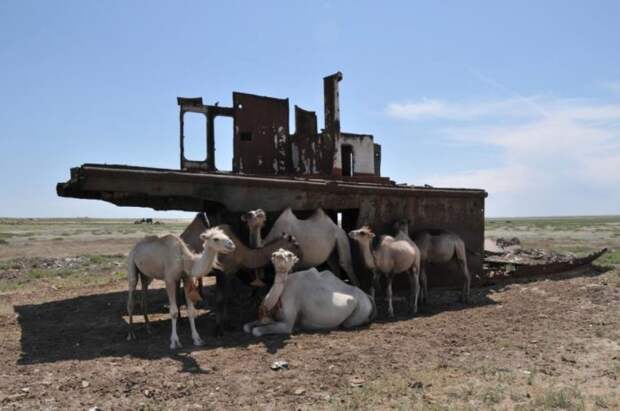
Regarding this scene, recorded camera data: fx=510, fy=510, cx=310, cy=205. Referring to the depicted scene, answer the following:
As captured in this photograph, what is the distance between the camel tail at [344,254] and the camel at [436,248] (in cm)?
122

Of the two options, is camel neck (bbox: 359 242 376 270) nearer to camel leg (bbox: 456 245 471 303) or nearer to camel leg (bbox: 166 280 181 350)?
camel leg (bbox: 456 245 471 303)

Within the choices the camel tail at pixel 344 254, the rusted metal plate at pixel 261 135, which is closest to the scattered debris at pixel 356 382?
the camel tail at pixel 344 254

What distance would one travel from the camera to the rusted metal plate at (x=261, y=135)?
11.4 meters

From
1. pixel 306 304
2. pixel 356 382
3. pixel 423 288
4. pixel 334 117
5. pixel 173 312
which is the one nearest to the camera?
pixel 356 382

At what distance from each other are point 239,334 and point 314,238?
2.53 m

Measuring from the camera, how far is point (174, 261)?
7254mm

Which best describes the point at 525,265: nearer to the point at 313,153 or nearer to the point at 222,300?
the point at 313,153

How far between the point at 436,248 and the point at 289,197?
11.3 ft

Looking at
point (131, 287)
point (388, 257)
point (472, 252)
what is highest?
point (388, 257)

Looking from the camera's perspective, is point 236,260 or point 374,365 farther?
point 236,260

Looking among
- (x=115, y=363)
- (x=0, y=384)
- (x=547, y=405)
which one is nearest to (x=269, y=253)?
(x=115, y=363)

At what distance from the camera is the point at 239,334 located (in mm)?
7766

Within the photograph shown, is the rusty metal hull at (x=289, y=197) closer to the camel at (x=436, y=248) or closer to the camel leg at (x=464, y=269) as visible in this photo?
the camel at (x=436, y=248)

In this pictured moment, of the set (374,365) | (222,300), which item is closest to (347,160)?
(222,300)
